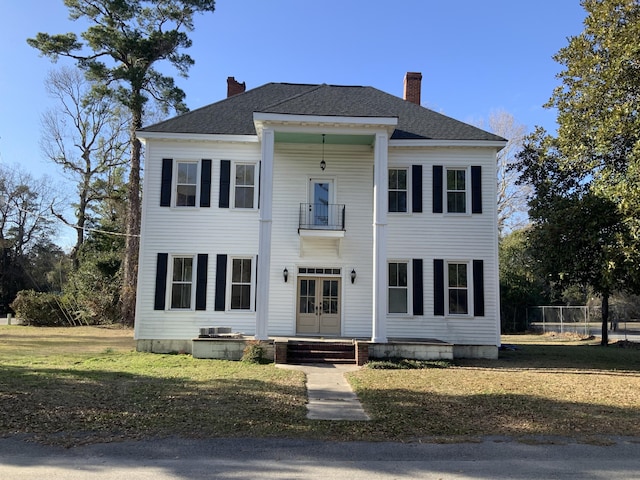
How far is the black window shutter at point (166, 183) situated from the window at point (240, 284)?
111 inches

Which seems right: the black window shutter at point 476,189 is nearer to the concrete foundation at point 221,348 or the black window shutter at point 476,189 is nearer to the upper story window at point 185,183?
the concrete foundation at point 221,348

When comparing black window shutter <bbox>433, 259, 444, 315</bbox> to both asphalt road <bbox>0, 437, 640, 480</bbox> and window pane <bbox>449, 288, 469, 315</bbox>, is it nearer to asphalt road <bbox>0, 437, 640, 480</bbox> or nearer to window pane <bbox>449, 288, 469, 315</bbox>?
window pane <bbox>449, 288, 469, 315</bbox>

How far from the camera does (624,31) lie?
11867 mm

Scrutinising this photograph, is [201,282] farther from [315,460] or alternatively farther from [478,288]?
[315,460]

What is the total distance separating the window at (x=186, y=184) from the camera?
610 inches

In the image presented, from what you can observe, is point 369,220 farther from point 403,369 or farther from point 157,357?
point 157,357

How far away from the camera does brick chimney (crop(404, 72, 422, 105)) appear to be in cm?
1888

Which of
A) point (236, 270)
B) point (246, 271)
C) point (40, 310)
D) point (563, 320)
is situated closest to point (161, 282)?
point (236, 270)

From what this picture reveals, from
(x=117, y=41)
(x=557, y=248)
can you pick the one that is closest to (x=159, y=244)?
(x=557, y=248)

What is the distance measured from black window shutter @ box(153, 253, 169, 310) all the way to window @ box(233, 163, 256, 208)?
2.80m

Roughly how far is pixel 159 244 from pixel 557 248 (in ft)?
38.1

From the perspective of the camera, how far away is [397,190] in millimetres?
15797

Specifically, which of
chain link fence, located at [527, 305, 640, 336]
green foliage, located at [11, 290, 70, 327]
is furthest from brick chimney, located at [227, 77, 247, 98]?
chain link fence, located at [527, 305, 640, 336]

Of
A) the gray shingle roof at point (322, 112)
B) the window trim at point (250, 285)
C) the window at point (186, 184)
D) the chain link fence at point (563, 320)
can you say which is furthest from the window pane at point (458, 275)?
the chain link fence at point (563, 320)
